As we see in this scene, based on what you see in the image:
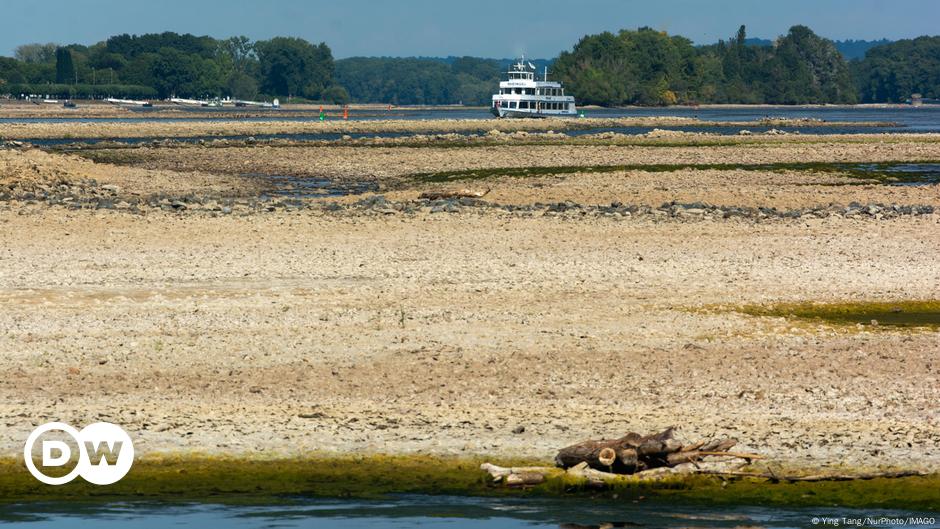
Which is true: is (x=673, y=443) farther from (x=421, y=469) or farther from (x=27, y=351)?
(x=27, y=351)

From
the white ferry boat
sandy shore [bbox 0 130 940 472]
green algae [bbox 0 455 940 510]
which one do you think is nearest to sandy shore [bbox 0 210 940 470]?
sandy shore [bbox 0 130 940 472]

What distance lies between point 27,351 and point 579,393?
20.7 feet

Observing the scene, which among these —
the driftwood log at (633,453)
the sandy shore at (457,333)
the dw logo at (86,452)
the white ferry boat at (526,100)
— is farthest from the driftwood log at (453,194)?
the white ferry boat at (526,100)

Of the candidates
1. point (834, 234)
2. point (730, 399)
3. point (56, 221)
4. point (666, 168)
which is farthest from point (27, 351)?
point (666, 168)

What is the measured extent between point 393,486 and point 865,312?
10113 mm

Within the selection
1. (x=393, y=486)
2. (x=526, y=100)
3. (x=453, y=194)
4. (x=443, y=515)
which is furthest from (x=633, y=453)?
(x=526, y=100)

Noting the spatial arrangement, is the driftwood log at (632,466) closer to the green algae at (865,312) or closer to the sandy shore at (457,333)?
the sandy shore at (457,333)

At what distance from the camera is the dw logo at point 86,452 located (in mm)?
12156

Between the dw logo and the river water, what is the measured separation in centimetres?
70

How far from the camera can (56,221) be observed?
2856 cm

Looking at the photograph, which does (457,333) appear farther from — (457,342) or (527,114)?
(527,114)

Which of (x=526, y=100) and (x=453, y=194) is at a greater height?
(x=453, y=194)

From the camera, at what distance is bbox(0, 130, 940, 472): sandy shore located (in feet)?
44.1

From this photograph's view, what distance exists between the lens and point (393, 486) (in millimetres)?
11977
